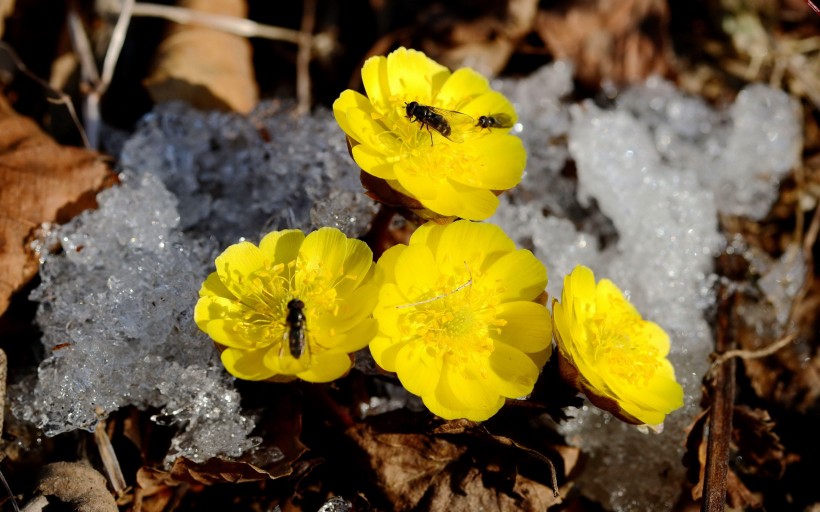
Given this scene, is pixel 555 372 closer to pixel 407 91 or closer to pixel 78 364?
pixel 407 91

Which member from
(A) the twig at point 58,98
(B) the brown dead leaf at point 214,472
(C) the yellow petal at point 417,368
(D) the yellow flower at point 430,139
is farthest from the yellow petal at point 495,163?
(A) the twig at point 58,98

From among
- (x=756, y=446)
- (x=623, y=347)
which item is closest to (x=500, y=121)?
(x=623, y=347)

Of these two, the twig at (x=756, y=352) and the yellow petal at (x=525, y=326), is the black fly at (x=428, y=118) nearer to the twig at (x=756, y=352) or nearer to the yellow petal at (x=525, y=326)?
the yellow petal at (x=525, y=326)

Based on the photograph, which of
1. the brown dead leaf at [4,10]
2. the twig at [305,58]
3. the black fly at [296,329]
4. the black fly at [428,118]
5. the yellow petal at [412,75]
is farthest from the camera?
the twig at [305,58]

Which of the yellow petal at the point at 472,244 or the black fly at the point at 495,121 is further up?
the black fly at the point at 495,121

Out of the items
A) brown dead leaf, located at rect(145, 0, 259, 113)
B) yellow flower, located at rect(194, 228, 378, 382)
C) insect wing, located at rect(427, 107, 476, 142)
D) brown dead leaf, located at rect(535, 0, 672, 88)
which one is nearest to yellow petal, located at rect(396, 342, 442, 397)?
yellow flower, located at rect(194, 228, 378, 382)

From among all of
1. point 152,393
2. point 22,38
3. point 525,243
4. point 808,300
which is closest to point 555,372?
point 525,243

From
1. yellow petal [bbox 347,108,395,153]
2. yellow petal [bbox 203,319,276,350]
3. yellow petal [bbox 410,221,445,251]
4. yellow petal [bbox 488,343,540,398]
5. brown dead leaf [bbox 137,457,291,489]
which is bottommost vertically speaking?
brown dead leaf [bbox 137,457,291,489]

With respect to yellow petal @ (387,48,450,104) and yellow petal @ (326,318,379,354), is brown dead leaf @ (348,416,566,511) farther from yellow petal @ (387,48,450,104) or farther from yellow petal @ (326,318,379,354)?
yellow petal @ (387,48,450,104)
